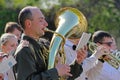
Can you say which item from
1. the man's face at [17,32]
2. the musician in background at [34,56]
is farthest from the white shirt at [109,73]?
the man's face at [17,32]

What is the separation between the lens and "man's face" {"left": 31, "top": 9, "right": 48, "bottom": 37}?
5.57 m

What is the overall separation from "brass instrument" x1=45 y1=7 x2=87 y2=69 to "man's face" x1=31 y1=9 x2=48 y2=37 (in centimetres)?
Result: 14

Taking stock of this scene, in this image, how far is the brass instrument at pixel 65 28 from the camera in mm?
5562

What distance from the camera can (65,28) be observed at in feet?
19.1

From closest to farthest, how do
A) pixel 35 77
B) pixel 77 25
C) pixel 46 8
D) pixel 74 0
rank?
pixel 35 77
pixel 77 25
pixel 46 8
pixel 74 0

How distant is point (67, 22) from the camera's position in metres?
6.02

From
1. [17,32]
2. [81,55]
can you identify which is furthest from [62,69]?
[17,32]

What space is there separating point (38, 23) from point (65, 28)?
1.19ft

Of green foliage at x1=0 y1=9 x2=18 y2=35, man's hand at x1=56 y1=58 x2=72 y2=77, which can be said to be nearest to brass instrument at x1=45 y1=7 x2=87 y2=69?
man's hand at x1=56 y1=58 x2=72 y2=77

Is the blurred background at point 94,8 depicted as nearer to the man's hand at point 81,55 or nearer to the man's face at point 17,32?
the man's face at point 17,32

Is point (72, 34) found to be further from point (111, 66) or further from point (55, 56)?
point (111, 66)

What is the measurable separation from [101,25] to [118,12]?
48.5 inches

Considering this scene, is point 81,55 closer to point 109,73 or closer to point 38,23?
point 38,23

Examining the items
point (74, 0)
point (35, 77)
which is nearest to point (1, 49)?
point (35, 77)
